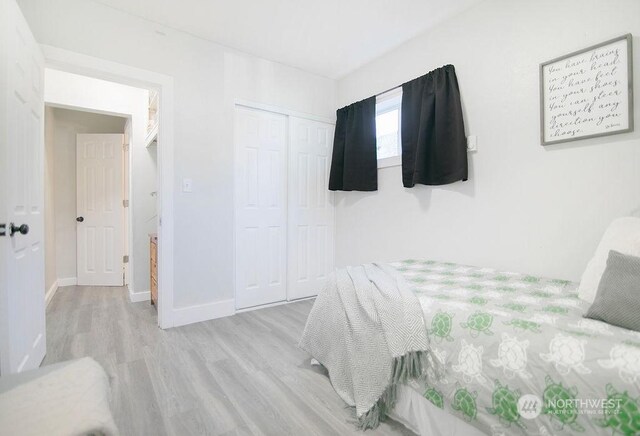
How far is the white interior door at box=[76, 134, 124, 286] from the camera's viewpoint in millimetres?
4062

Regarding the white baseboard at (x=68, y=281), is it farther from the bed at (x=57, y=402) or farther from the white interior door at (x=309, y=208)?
the bed at (x=57, y=402)

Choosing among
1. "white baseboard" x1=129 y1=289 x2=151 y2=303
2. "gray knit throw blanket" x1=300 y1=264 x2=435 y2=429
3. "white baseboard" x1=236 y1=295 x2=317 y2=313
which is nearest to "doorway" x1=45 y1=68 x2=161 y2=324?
"white baseboard" x1=129 y1=289 x2=151 y2=303

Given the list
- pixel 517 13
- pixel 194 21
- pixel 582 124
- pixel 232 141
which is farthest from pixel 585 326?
pixel 194 21

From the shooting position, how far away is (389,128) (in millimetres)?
3119

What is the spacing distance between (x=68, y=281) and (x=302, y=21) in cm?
433

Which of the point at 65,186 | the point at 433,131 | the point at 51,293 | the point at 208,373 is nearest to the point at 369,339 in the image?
the point at 208,373

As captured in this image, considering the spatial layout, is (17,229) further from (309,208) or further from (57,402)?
(309,208)

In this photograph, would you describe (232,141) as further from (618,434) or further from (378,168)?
(618,434)

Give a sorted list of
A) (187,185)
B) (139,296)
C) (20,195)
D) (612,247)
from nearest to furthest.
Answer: (612,247) → (20,195) → (187,185) → (139,296)

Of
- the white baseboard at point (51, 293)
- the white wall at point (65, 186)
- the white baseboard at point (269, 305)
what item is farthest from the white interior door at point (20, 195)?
the white wall at point (65, 186)

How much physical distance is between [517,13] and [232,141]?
2.40 m

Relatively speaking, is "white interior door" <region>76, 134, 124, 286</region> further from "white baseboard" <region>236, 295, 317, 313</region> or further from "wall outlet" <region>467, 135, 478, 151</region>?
"wall outlet" <region>467, 135, 478, 151</region>

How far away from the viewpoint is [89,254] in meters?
4.07

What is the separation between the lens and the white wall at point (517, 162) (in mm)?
1703
